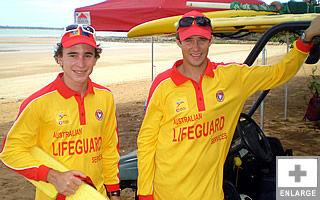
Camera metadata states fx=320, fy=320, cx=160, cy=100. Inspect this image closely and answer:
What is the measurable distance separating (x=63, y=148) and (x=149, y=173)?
1.82 feet

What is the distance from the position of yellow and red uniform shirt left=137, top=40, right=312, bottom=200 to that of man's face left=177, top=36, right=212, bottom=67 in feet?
0.26

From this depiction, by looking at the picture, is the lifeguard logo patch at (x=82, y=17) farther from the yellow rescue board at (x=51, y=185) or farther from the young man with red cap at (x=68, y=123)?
the yellow rescue board at (x=51, y=185)

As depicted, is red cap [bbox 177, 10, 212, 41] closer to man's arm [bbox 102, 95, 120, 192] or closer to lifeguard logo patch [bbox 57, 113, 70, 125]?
man's arm [bbox 102, 95, 120, 192]

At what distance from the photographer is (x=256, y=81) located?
6.92 ft

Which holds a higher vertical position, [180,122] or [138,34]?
[138,34]

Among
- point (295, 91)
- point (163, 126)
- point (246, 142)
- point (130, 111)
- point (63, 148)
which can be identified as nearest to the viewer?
point (63, 148)

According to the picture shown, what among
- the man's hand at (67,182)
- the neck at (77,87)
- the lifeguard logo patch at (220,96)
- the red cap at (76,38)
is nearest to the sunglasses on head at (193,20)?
the lifeguard logo patch at (220,96)

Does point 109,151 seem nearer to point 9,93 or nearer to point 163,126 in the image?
point 163,126

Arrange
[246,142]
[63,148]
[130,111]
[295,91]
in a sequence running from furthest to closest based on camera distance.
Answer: [295,91] < [130,111] < [246,142] < [63,148]

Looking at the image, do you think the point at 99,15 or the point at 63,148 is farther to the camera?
the point at 99,15

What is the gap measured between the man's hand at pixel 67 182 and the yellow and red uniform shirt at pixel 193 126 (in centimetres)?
50

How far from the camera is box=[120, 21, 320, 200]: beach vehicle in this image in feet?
7.47

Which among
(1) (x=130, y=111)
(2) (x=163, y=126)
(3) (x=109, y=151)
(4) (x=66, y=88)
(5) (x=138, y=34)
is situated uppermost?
(5) (x=138, y=34)

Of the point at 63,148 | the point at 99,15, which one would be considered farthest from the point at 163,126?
the point at 99,15
